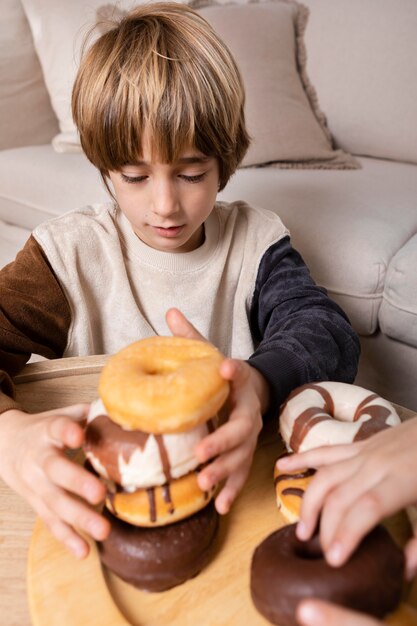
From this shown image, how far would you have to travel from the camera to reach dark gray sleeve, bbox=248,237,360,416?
79cm

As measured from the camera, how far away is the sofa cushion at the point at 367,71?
6.14 ft

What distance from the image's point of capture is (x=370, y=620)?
392mm

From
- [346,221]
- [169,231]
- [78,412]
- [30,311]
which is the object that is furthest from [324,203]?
[78,412]

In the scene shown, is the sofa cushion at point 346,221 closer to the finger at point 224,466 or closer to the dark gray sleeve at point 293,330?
the dark gray sleeve at point 293,330

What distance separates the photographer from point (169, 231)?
3.16ft

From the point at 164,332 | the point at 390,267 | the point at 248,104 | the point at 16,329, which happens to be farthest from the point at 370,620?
the point at 248,104

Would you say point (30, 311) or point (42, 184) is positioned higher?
point (30, 311)

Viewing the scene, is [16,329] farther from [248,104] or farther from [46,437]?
[248,104]

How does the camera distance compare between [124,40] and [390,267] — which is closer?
[124,40]

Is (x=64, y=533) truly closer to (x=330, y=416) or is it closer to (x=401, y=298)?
(x=330, y=416)

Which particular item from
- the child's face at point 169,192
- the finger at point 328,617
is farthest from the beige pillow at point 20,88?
the finger at point 328,617

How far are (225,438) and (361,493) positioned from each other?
4.8 inches

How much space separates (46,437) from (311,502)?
0.25 m

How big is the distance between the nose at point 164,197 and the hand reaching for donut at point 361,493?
0.47 m
